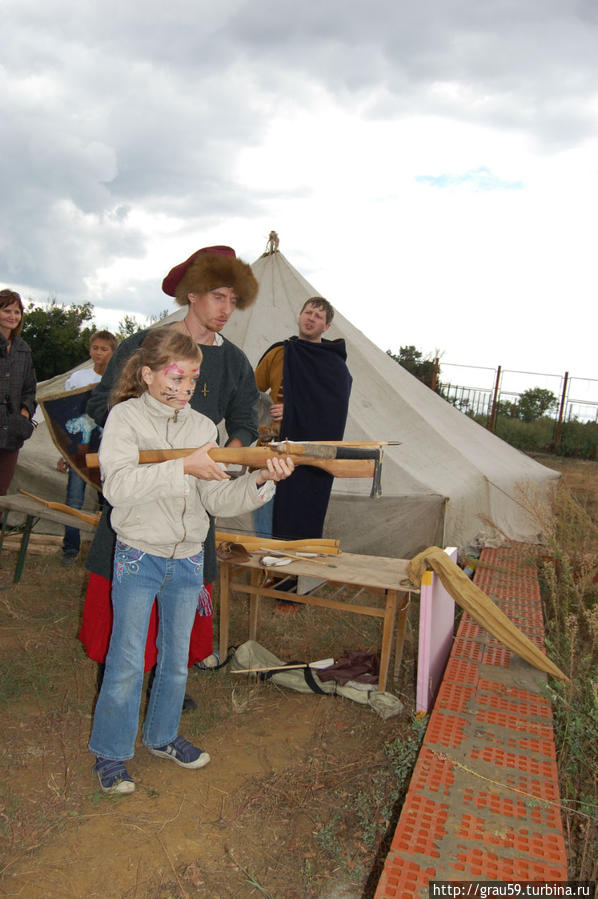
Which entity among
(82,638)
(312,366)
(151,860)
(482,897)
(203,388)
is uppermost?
(312,366)

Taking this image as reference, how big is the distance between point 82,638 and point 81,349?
8758 mm

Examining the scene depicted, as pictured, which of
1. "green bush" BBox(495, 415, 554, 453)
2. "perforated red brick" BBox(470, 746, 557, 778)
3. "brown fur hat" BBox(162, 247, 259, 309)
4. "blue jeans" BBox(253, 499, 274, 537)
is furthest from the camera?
"green bush" BBox(495, 415, 554, 453)

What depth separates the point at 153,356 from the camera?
6.87 ft

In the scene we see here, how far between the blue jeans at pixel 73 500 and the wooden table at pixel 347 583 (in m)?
1.94

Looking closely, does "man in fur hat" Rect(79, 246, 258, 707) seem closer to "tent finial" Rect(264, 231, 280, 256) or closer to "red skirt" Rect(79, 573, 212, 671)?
"red skirt" Rect(79, 573, 212, 671)

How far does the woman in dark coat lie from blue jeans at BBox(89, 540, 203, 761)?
2.31 meters

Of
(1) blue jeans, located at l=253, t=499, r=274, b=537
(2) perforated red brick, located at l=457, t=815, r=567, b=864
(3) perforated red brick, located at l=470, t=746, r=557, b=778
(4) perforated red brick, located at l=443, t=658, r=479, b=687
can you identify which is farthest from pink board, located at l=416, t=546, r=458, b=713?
(1) blue jeans, located at l=253, t=499, r=274, b=537

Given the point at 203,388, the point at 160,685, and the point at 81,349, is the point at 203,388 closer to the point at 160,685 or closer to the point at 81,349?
the point at 160,685

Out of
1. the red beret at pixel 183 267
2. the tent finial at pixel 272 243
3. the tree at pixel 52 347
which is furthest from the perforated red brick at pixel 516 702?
the tree at pixel 52 347

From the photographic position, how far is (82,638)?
2490 millimetres

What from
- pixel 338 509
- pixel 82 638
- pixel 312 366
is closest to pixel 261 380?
pixel 312 366

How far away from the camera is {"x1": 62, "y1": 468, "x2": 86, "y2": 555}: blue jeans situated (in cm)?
491

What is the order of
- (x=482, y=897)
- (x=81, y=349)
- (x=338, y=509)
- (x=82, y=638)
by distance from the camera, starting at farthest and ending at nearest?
(x=81, y=349) → (x=338, y=509) → (x=82, y=638) → (x=482, y=897)

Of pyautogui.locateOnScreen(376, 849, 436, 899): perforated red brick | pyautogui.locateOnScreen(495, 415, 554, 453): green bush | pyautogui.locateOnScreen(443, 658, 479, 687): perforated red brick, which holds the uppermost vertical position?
pyautogui.locateOnScreen(495, 415, 554, 453): green bush
